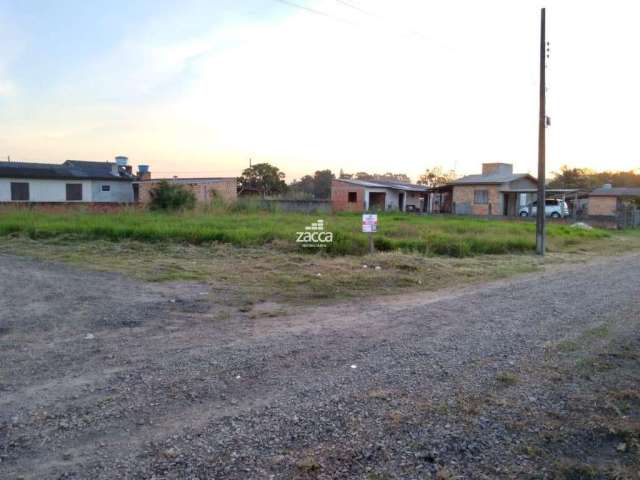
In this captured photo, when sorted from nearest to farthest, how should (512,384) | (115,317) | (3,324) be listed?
(512,384) → (3,324) → (115,317)

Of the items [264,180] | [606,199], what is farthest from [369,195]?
[606,199]

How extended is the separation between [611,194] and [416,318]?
3825cm

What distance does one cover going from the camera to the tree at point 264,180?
5497 cm

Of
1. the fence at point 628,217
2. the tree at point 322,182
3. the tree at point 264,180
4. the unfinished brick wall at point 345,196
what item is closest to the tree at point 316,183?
the tree at point 322,182

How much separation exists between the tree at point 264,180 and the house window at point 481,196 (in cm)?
2324

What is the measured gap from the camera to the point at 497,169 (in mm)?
45656

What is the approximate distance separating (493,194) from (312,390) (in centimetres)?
3868

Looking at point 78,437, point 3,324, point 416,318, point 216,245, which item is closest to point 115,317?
point 3,324

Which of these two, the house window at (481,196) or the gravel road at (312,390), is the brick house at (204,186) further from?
the gravel road at (312,390)

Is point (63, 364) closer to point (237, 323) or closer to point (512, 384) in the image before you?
point (237, 323)

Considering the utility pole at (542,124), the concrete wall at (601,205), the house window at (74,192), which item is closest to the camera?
the utility pole at (542,124)

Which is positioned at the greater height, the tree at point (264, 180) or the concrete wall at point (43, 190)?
the tree at point (264, 180)

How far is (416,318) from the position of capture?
654cm

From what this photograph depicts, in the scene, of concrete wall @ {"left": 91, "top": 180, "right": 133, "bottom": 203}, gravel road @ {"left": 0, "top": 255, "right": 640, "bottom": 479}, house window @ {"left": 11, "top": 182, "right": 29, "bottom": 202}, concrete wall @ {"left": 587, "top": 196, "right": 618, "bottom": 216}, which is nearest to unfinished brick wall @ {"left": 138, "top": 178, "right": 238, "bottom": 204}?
Answer: concrete wall @ {"left": 91, "top": 180, "right": 133, "bottom": 203}
